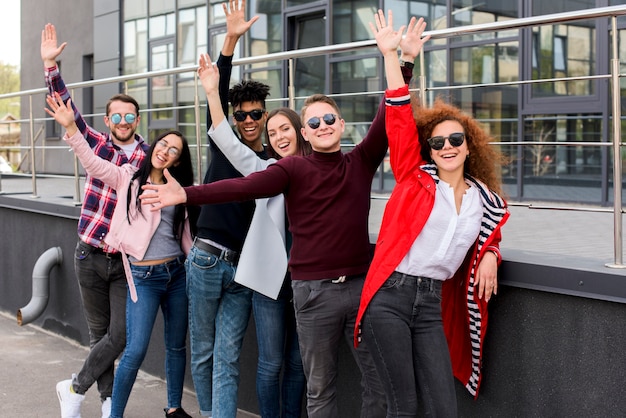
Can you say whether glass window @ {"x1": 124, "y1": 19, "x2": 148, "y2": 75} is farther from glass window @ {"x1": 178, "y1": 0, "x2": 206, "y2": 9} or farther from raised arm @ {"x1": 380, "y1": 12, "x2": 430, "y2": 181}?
raised arm @ {"x1": 380, "y1": 12, "x2": 430, "y2": 181}

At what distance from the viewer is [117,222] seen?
15.4 ft

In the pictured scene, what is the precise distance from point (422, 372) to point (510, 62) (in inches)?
312

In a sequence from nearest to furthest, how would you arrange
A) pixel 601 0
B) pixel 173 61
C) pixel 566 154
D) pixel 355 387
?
pixel 355 387 → pixel 601 0 → pixel 566 154 → pixel 173 61

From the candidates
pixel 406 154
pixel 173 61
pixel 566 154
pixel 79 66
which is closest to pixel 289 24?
pixel 173 61

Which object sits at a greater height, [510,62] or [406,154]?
[510,62]

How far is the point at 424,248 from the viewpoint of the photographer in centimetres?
334

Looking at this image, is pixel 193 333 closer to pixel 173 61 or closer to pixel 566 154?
pixel 566 154

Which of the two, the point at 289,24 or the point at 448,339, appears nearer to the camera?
the point at 448,339

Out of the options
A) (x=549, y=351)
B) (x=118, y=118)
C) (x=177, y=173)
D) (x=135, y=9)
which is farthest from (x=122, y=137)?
(x=135, y=9)

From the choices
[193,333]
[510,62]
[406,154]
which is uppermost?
[510,62]

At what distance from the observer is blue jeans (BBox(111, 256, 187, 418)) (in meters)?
4.68

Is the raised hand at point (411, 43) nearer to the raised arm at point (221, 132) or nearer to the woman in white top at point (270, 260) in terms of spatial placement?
the woman in white top at point (270, 260)

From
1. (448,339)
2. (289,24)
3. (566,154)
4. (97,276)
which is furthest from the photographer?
(289,24)

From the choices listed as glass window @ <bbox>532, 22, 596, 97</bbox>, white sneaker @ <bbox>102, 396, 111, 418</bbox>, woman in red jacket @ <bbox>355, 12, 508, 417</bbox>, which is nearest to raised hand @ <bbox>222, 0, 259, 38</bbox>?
woman in red jacket @ <bbox>355, 12, 508, 417</bbox>
